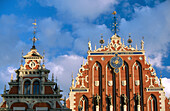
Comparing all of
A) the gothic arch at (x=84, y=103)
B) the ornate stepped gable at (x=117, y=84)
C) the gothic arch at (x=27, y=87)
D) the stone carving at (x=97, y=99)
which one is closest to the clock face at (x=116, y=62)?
the ornate stepped gable at (x=117, y=84)

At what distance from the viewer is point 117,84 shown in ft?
144

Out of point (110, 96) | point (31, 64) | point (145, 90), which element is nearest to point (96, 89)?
point (110, 96)

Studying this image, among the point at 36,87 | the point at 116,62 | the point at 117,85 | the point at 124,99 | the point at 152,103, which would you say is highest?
the point at 116,62

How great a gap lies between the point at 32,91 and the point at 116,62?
10987 millimetres

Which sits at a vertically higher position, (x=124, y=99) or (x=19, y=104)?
(x=124, y=99)

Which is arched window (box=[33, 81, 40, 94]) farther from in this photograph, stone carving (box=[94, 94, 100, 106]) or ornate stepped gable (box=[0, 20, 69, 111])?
stone carving (box=[94, 94, 100, 106])

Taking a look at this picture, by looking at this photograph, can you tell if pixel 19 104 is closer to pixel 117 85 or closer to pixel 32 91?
pixel 32 91

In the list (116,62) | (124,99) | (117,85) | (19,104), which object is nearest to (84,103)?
(117,85)

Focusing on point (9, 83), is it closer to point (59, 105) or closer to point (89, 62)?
point (59, 105)

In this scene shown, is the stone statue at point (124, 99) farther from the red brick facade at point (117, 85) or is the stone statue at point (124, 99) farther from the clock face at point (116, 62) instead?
the clock face at point (116, 62)

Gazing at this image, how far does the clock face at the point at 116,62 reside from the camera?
4466 cm

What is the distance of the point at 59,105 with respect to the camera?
38906 mm

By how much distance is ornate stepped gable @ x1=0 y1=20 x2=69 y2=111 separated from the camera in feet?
128

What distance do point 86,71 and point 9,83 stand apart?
31.2ft
